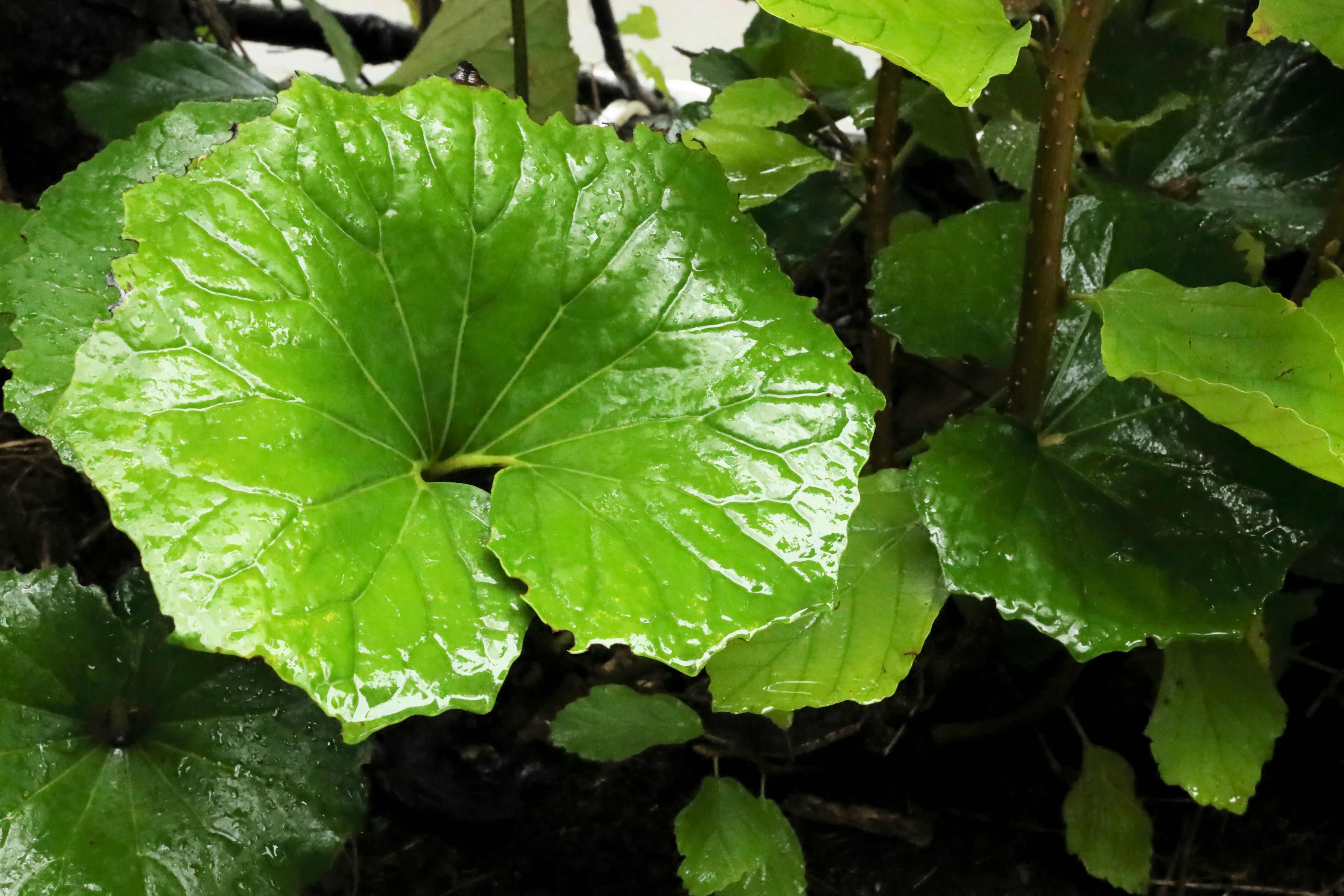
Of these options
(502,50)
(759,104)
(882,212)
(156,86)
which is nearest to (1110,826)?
(882,212)

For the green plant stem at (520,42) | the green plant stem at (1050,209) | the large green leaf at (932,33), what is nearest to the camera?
the large green leaf at (932,33)

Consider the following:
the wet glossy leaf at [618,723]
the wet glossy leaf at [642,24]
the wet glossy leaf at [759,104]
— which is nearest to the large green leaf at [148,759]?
the wet glossy leaf at [618,723]

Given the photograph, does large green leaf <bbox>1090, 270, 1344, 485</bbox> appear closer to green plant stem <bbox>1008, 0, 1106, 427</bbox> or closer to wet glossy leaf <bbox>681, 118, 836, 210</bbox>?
green plant stem <bbox>1008, 0, 1106, 427</bbox>

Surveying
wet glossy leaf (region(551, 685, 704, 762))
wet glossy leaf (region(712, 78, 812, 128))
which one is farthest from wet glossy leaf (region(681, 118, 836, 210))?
wet glossy leaf (region(551, 685, 704, 762))

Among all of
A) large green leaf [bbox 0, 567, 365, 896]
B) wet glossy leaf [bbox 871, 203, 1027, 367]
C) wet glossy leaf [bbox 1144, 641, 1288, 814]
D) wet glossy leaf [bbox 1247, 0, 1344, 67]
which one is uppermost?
wet glossy leaf [bbox 1247, 0, 1344, 67]

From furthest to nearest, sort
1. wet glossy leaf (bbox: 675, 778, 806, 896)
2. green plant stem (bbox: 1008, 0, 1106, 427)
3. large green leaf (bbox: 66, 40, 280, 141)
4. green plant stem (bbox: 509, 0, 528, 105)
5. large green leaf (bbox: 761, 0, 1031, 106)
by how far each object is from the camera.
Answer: large green leaf (bbox: 66, 40, 280, 141) < green plant stem (bbox: 509, 0, 528, 105) < wet glossy leaf (bbox: 675, 778, 806, 896) < green plant stem (bbox: 1008, 0, 1106, 427) < large green leaf (bbox: 761, 0, 1031, 106)

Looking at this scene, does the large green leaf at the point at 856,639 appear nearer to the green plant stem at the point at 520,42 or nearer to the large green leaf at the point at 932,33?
the large green leaf at the point at 932,33
